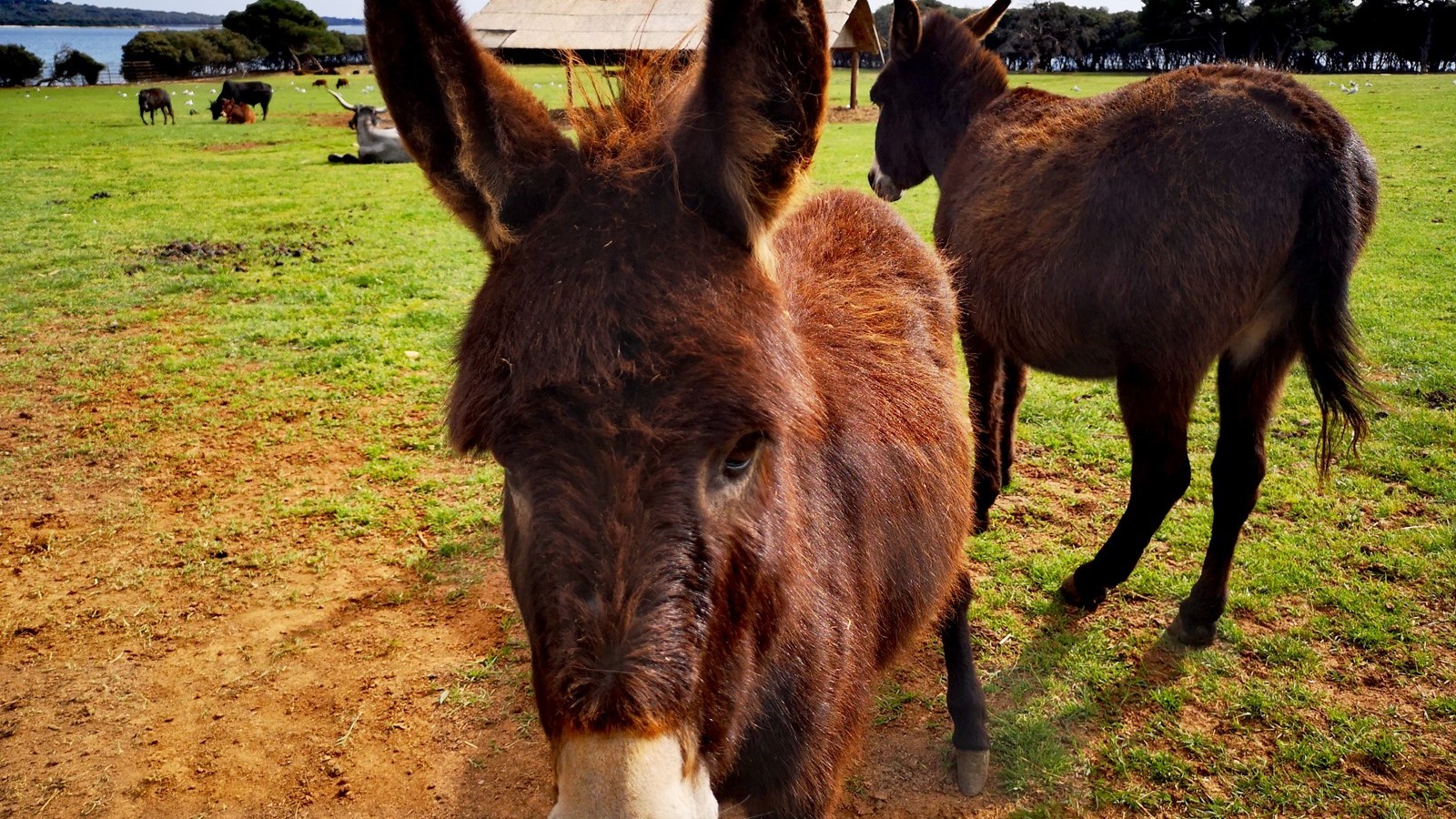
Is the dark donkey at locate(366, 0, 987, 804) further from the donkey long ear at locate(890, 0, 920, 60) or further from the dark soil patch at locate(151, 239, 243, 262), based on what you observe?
the dark soil patch at locate(151, 239, 243, 262)

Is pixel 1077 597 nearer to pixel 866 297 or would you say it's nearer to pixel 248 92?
pixel 866 297

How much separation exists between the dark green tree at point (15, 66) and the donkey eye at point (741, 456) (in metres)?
72.4

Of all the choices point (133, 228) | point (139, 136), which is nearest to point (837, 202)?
point (133, 228)

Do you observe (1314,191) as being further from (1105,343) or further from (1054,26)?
(1054,26)

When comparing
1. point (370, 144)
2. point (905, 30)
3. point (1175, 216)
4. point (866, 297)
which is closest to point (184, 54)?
point (370, 144)

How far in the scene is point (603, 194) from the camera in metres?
1.79

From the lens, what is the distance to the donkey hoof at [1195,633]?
150 inches

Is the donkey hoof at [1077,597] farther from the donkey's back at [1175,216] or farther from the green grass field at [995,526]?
the donkey's back at [1175,216]

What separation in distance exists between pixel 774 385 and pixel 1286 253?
311 cm

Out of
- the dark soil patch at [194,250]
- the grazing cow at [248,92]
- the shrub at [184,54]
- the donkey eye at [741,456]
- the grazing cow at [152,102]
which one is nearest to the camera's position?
the donkey eye at [741,456]

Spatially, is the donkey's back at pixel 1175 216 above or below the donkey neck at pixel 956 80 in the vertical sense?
below

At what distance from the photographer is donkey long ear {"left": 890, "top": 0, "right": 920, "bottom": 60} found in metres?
5.66

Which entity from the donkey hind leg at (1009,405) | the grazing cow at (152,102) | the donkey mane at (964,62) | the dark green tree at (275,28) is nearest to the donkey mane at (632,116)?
the donkey hind leg at (1009,405)

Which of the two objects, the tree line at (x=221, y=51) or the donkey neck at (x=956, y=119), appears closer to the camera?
the donkey neck at (x=956, y=119)
